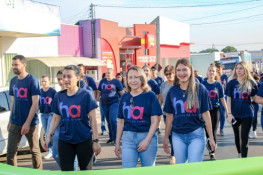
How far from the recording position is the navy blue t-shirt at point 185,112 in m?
4.11

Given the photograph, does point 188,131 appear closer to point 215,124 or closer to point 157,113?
point 157,113

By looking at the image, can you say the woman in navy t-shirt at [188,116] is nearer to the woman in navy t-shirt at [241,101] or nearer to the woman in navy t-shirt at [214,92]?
the woman in navy t-shirt at [241,101]

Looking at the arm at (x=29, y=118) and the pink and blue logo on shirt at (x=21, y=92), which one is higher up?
the pink and blue logo on shirt at (x=21, y=92)

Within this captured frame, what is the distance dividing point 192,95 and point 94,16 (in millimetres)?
24741

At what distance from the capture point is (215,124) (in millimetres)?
7051

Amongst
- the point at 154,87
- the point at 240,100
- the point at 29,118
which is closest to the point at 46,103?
the point at 29,118

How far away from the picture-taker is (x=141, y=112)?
13.3 ft

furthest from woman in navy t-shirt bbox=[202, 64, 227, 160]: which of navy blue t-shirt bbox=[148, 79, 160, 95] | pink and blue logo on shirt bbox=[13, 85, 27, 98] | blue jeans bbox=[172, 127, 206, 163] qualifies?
pink and blue logo on shirt bbox=[13, 85, 27, 98]

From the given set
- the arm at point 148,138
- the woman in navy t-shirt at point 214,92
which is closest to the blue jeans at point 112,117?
the woman in navy t-shirt at point 214,92

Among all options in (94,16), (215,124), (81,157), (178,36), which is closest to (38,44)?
(94,16)

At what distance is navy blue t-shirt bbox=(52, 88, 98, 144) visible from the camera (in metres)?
4.13

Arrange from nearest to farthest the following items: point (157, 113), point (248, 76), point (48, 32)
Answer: point (157, 113)
point (248, 76)
point (48, 32)

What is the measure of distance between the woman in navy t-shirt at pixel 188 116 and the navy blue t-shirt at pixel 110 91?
4588 mm

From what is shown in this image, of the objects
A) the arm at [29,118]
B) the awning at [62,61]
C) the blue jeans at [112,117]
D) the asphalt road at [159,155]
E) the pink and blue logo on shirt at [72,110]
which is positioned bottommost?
the asphalt road at [159,155]
